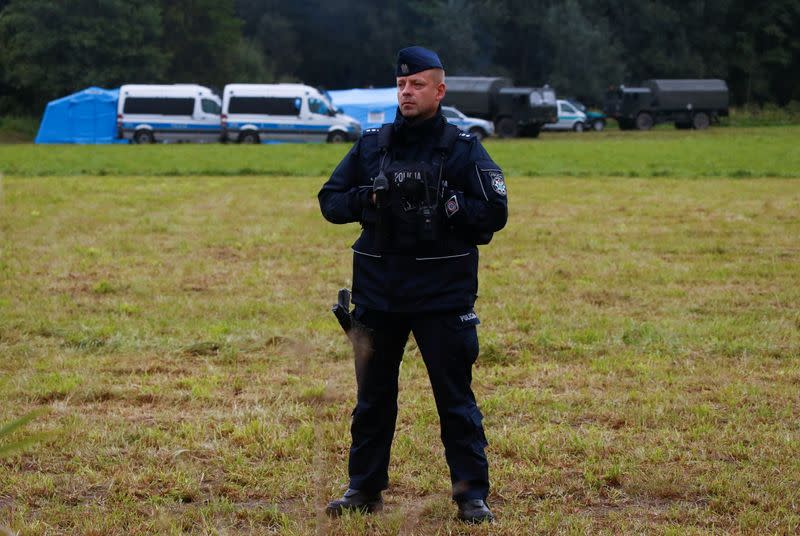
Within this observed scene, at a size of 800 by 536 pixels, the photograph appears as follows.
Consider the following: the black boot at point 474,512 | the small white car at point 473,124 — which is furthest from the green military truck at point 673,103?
the black boot at point 474,512

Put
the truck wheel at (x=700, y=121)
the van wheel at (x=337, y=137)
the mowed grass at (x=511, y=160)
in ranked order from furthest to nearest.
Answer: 1. the truck wheel at (x=700, y=121)
2. the van wheel at (x=337, y=137)
3. the mowed grass at (x=511, y=160)

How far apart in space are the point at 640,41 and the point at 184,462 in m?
74.1

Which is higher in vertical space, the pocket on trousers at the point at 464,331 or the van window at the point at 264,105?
the van window at the point at 264,105

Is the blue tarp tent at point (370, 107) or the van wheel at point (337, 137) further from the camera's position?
the blue tarp tent at point (370, 107)

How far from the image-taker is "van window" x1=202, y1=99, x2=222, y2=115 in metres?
46.9

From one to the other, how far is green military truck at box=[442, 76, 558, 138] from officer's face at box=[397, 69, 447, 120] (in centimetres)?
4916

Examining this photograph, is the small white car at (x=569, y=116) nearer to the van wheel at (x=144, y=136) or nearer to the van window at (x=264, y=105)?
the van window at (x=264, y=105)

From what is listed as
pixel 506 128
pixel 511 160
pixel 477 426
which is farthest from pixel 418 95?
pixel 506 128

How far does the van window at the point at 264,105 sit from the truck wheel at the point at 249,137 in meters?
0.95

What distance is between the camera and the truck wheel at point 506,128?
53.4m

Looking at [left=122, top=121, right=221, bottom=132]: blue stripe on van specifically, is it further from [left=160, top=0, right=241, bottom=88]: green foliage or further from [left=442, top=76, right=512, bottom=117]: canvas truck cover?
[left=160, top=0, right=241, bottom=88]: green foliage

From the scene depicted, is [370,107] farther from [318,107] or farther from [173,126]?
[173,126]

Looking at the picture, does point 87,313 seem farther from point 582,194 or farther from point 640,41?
point 640,41

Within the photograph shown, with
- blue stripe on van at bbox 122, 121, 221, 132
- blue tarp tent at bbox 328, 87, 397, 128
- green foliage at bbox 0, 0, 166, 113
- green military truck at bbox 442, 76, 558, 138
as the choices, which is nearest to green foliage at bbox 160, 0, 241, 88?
green foliage at bbox 0, 0, 166, 113
